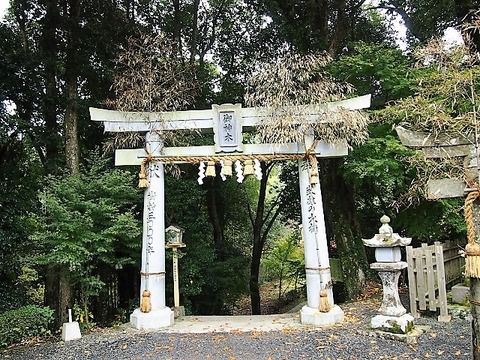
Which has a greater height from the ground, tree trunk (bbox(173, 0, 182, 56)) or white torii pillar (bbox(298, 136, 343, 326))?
tree trunk (bbox(173, 0, 182, 56))

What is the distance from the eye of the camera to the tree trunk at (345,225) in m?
9.17

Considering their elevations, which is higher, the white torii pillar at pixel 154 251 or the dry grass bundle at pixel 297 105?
the dry grass bundle at pixel 297 105

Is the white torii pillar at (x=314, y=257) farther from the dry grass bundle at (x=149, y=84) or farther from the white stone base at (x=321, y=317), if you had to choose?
the dry grass bundle at (x=149, y=84)

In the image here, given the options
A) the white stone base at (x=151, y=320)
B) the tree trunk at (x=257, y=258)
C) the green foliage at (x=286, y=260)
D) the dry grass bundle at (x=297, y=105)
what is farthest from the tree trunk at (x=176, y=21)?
the white stone base at (x=151, y=320)

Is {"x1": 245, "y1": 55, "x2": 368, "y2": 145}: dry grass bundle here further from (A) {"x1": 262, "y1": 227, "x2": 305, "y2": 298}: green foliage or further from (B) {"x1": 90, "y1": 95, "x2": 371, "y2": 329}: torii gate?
(A) {"x1": 262, "y1": 227, "x2": 305, "y2": 298}: green foliage

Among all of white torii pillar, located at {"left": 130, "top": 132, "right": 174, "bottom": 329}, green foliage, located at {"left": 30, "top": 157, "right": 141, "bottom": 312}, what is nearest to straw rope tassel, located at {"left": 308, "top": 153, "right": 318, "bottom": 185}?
white torii pillar, located at {"left": 130, "top": 132, "right": 174, "bottom": 329}

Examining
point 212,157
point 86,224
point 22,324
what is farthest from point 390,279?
point 22,324

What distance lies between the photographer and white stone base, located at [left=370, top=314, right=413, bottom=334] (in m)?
5.40

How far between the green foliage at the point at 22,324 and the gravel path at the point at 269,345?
464mm

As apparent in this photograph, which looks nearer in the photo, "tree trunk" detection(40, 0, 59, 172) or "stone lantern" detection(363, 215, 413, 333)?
"stone lantern" detection(363, 215, 413, 333)

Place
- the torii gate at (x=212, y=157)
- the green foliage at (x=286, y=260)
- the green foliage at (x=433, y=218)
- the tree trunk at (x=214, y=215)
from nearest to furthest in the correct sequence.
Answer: the torii gate at (x=212, y=157) < the green foliage at (x=433, y=218) < the tree trunk at (x=214, y=215) < the green foliage at (x=286, y=260)

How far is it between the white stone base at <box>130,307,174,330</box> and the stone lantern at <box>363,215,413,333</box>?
10.6 feet

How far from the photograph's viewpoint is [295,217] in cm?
1354

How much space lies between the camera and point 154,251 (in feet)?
22.7
